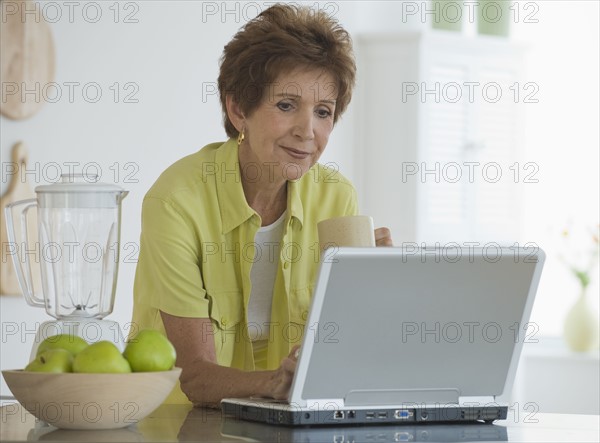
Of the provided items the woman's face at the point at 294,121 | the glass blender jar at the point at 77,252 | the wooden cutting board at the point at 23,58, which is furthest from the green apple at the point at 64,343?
the wooden cutting board at the point at 23,58

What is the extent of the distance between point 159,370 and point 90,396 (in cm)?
11

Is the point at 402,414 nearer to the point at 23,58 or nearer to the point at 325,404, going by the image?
the point at 325,404

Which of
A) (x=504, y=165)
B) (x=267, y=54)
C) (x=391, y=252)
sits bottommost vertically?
(x=504, y=165)

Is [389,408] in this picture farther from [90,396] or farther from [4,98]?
[4,98]

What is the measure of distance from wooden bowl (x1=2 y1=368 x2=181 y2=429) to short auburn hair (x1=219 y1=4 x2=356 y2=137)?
2.59 feet

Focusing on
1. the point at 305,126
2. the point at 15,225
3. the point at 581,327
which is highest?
the point at 305,126

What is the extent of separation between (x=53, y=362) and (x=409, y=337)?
0.47 metres

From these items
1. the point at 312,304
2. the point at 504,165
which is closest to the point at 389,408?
the point at 312,304

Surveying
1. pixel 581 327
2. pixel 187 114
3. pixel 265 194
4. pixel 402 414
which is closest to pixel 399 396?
pixel 402 414

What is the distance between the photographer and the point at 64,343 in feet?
4.46

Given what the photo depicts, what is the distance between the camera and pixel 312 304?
4.33 feet

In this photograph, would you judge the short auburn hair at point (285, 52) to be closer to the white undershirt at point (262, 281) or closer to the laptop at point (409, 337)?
the white undershirt at point (262, 281)

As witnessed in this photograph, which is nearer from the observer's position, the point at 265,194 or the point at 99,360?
the point at 99,360

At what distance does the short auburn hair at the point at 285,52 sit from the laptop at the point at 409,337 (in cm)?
68
